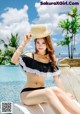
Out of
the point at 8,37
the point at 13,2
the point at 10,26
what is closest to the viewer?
the point at 13,2

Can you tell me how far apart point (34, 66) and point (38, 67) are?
0.04m

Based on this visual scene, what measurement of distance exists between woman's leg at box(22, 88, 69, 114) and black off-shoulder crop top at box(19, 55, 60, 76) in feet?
0.62

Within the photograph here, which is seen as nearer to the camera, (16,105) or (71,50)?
(16,105)

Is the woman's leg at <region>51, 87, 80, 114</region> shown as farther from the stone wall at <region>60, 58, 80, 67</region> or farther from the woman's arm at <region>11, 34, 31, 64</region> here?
the stone wall at <region>60, 58, 80, 67</region>

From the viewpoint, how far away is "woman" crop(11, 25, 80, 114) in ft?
9.67

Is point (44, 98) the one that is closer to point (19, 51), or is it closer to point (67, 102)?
point (67, 102)

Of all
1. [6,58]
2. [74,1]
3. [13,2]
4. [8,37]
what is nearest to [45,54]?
[74,1]

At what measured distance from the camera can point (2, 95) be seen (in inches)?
259

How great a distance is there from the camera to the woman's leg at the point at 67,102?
2.87m

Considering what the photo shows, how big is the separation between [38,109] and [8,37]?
41.0ft

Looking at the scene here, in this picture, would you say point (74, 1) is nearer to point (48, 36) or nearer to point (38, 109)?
point (48, 36)

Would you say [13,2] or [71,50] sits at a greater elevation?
[13,2]

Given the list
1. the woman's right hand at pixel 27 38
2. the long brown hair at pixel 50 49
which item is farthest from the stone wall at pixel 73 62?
the woman's right hand at pixel 27 38

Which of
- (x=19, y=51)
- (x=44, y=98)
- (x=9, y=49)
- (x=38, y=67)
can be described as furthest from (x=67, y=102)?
(x=9, y=49)
